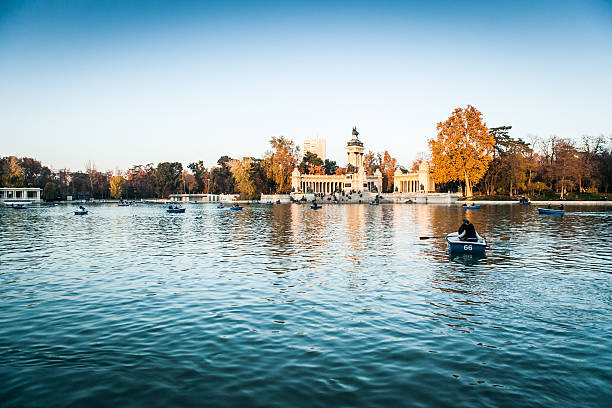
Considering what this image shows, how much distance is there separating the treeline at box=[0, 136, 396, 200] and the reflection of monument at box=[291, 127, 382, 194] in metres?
2.57

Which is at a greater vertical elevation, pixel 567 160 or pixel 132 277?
pixel 567 160

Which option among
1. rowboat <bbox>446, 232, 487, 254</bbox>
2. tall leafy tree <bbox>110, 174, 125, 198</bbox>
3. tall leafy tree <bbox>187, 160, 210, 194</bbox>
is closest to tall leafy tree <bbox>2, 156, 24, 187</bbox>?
tall leafy tree <bbox>110, 174, 125, 198</bbox>

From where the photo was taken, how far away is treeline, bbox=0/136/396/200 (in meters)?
113

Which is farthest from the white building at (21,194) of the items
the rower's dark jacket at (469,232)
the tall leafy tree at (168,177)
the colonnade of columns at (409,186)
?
the rower's dark jacket at (469,232)

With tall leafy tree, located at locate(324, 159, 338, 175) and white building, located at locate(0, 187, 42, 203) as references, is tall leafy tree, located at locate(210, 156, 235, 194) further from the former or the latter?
white building, located at locate(0, 187, 42, 203)

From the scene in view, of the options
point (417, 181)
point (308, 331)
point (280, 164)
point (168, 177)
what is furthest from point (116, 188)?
point (308, 331)

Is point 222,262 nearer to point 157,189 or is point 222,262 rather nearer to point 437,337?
point 437,337

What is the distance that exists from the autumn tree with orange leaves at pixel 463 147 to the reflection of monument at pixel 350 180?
81.7ft

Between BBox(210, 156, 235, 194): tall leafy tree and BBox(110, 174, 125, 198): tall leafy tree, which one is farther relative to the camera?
BBox(210, 156, 235, 194): tall leafy tree

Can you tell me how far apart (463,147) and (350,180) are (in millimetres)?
33650

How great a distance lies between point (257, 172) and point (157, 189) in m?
45.9

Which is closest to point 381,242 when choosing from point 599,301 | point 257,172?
point 599,301

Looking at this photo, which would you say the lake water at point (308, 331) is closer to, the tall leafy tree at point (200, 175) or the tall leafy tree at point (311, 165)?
the tall leafy tree at point (311, 165)

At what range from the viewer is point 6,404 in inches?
254
